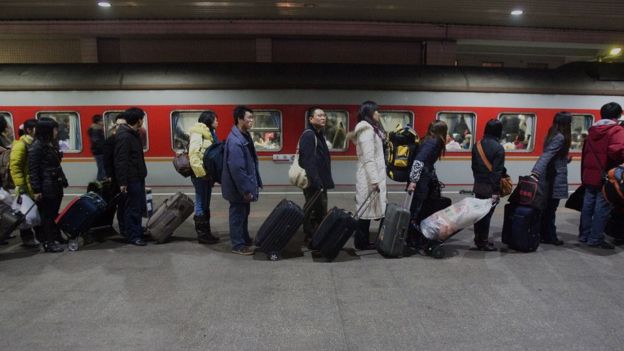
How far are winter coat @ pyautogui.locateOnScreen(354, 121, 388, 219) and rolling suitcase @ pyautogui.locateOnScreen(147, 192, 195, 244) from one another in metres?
2.46

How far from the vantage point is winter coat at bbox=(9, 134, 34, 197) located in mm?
4957

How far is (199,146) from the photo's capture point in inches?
208

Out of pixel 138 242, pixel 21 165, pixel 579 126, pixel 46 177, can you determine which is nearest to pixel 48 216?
pixel 46 177

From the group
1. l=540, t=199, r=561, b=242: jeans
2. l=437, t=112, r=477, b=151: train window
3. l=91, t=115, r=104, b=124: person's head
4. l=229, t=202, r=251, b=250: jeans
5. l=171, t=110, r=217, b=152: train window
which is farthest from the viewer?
l=437, t=112, r=477, b=151: train window

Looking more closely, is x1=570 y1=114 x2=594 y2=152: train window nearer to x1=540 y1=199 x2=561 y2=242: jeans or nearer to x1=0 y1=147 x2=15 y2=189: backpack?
x1=540 y1=199 x2=561 y2=242: jeans

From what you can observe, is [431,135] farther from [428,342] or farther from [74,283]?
[74,283]

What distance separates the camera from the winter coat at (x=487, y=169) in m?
4.84

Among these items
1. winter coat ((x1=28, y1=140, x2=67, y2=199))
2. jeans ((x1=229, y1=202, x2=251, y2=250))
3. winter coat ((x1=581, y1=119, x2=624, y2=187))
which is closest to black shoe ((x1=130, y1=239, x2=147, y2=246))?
winter coat ((x1=28, y1=140, x2=67, y2=199))

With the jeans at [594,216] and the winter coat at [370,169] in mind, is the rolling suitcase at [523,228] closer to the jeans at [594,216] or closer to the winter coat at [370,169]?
the jeans at [594,216]

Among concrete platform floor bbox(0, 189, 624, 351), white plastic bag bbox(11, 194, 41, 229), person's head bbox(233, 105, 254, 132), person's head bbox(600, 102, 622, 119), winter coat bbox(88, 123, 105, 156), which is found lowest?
concrete platform floor bbox(0, 189, 624, 351)

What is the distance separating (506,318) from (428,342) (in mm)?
854

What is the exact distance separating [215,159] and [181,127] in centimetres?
416

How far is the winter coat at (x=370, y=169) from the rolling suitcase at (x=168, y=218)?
2463 mm

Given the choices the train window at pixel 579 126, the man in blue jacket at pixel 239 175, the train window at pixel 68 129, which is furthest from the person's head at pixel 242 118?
the train window at pixel 579 126
